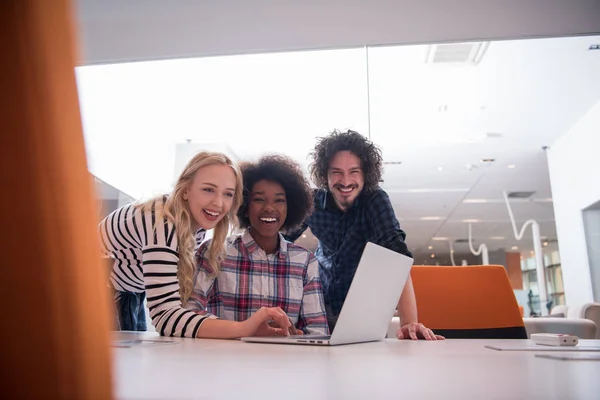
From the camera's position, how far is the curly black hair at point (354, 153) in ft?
6.66

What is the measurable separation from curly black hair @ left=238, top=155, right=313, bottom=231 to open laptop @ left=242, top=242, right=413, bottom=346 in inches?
29.2

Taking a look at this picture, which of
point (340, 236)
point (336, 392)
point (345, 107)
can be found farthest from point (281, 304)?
point (345, 107)

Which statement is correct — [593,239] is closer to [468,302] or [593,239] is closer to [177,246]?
[468,302]

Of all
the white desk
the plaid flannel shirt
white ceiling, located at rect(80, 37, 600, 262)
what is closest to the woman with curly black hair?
the plaid flannel shirt

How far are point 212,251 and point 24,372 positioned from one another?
143cm

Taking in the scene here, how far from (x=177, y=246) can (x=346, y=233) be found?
0.80 metres

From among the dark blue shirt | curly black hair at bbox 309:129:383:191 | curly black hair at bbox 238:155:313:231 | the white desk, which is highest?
curly black hair at bbox 309:129:383:191

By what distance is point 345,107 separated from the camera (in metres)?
4.92

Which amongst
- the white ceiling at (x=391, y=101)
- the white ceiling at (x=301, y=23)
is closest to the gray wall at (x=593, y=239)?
the white ceiling at (x=391, y=101)

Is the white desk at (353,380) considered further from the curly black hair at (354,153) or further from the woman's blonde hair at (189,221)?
the curly black hair at (354,153)

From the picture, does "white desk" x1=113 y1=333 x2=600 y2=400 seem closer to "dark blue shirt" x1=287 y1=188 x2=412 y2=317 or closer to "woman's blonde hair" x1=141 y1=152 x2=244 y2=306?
"woman's blonde hair" x1=141 y1=152 x2=244 y2=306

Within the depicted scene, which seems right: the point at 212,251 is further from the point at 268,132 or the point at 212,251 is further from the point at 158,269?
the point at 268,132

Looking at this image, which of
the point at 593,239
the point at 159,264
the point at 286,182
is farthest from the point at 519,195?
the point at 159,264

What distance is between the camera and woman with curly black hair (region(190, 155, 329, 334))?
1606mm
